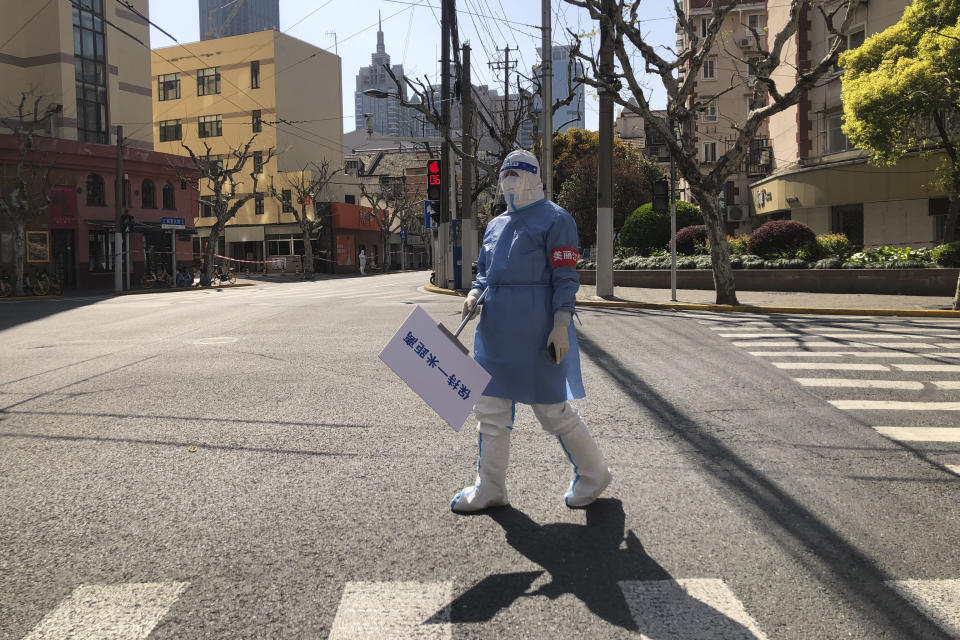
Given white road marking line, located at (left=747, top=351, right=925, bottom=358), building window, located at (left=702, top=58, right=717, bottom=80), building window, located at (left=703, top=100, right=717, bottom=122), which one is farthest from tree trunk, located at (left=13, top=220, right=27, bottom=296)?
building window, located at (left=702, top=58, right=717, bottom=80)

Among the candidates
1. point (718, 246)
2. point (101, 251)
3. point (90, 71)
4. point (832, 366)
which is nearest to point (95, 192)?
point (101, 251)

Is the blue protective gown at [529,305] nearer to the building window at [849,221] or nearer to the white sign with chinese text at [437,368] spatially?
the white sign with chinese text at [437,368]

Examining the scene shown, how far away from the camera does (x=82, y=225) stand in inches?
1314

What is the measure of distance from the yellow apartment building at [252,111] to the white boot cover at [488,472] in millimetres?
50942

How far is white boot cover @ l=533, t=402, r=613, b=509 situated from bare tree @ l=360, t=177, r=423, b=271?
5490cm

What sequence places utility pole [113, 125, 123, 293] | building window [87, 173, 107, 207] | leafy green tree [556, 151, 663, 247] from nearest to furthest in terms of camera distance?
utility pole [113, 125, 123, 293] < building window [87, 173, 107, 207] < leafy green tree [556, 151, 663, 247]

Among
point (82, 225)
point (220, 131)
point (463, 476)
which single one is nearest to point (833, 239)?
point (463, 476)

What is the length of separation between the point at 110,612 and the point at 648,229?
26.6m

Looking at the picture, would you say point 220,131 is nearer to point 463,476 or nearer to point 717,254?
point 717,254

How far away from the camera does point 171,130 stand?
58.4 metres

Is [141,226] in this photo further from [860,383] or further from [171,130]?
[860,383]

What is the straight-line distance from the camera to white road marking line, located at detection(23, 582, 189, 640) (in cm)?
267

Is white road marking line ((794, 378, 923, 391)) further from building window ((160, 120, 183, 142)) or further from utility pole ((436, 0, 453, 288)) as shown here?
building window ((160, 120, 183, 142))

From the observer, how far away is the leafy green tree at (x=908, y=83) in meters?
17.4
